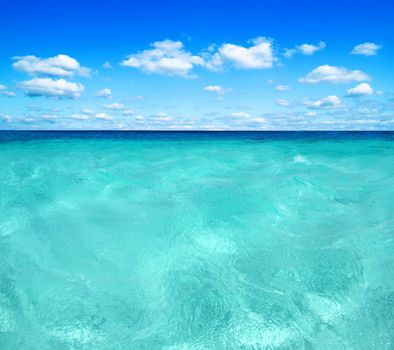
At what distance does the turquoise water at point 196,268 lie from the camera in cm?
354

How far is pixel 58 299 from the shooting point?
4.07 meters

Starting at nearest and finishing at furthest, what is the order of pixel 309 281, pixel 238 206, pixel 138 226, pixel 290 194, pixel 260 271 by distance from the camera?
pixel 309 281 < pixel 260 271 < pixel 138 226 < pixel 238 206 < pixel 290 194

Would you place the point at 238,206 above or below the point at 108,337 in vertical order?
above

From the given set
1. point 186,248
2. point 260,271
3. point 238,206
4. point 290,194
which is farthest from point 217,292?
point 290,194

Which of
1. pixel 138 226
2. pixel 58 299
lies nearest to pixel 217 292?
pixel 58 299

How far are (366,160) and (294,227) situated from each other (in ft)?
41.0

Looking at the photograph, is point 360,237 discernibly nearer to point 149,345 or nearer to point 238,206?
point 238,206

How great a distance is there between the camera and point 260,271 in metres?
4.75

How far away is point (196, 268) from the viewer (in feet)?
15.8

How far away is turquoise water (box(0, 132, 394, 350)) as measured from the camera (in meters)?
3.54

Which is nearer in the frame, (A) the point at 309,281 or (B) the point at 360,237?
(A) the point at 309,281

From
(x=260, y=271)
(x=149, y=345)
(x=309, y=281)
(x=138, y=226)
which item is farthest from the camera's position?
(x=138, y=226)

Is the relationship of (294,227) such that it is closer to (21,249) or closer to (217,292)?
(217,292)

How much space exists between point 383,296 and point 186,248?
3321 mm
